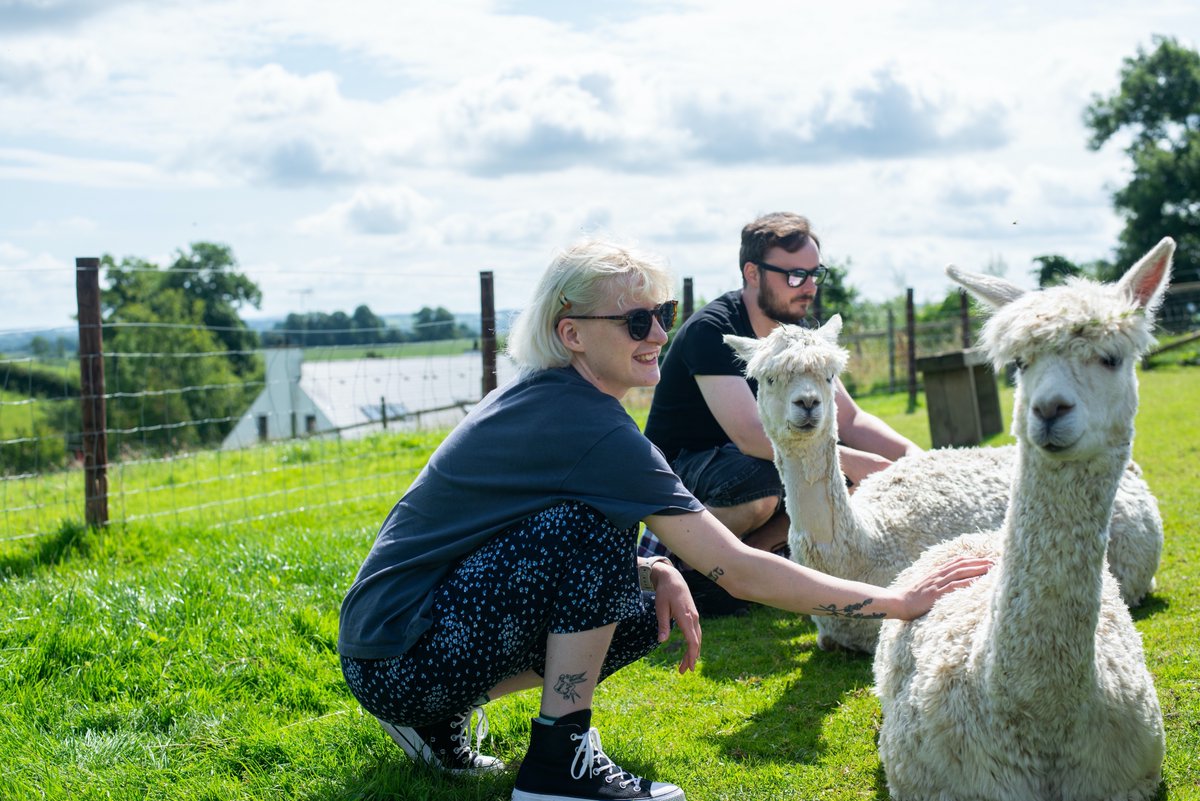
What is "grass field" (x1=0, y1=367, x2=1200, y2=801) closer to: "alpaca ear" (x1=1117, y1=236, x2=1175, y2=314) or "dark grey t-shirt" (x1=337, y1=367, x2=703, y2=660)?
"dark grey t-shirt" (x1=337, y1=367, x2=703, y2=660)

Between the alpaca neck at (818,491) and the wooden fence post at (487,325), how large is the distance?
4.42 metres

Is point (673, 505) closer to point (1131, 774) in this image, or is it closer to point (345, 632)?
point (345, 632)

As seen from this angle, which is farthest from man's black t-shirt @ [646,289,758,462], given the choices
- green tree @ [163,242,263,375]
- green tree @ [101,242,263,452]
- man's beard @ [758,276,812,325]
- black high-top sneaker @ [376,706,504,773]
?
green tree @ [163,242,263,375]

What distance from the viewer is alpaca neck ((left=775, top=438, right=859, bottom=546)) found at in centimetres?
428

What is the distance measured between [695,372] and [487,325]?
3.98m

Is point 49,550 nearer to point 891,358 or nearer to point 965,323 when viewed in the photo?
point 891,358

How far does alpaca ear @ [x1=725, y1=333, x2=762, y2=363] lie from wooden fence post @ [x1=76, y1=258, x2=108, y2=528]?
4.27 m

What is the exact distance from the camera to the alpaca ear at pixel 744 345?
4.48m

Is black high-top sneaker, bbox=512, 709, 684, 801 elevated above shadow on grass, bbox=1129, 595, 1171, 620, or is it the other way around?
black high-top sneaker, bbox=512, 709, 684, 801

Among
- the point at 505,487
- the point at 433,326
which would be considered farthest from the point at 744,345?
the point at 433,326

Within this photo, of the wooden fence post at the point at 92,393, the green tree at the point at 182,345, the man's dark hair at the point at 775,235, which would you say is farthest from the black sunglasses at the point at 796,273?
the green tree at the point at 182,345

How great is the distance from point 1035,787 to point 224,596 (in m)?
3.69

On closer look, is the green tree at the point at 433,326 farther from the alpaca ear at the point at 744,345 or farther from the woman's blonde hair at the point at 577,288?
the woman's blonde hair at the point at 577,288

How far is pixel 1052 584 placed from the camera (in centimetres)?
252
